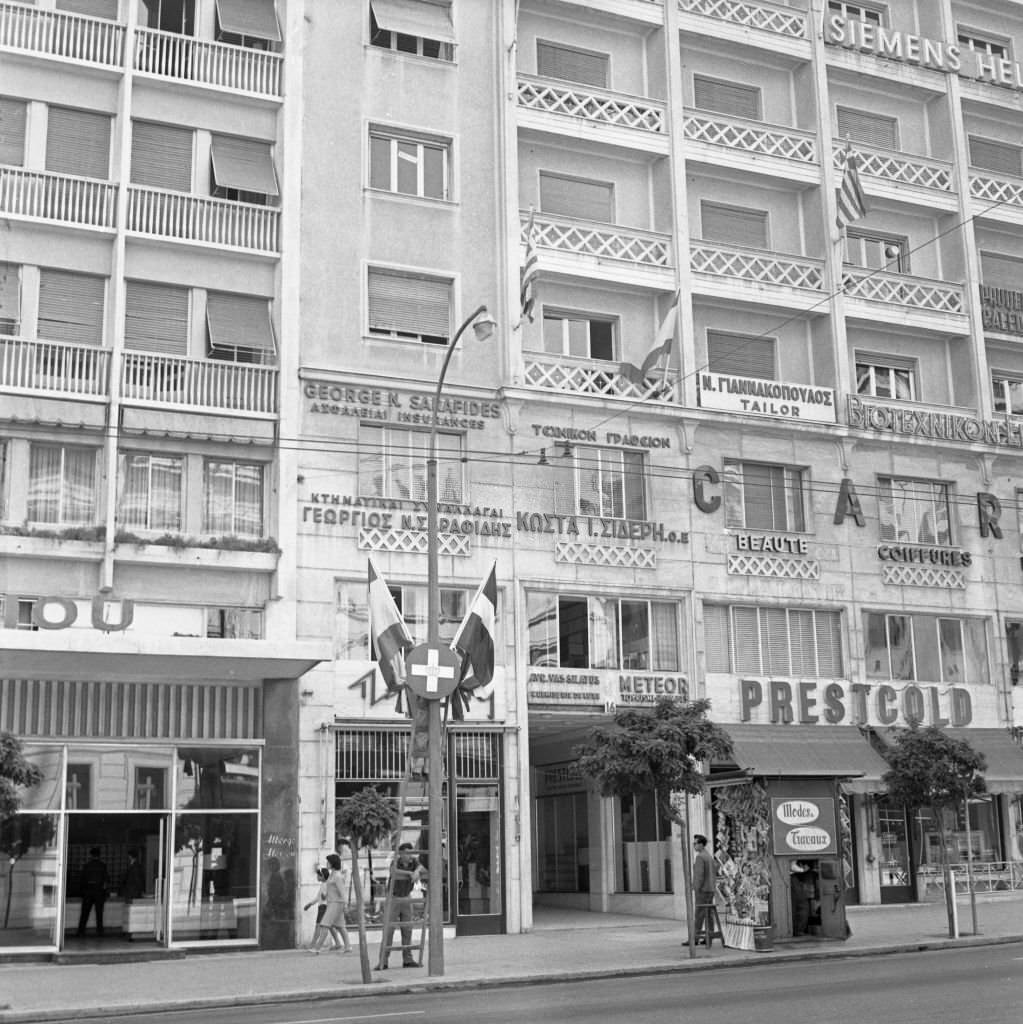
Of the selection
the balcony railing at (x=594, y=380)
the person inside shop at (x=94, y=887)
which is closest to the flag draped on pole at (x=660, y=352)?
the balcony railing at (x=594, y=380)

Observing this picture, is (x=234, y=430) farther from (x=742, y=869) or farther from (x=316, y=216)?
(x=742, y=869)

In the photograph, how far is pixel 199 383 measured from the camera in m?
29.5

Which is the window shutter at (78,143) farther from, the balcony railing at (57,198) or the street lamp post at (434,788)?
the street lamp post at (434,788)

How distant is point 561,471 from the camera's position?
3266 cm

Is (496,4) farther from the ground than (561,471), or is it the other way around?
(496,4)

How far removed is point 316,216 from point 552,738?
44.1 feet

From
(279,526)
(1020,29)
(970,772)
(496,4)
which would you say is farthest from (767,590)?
(1020,29)

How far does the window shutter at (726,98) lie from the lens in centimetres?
3709

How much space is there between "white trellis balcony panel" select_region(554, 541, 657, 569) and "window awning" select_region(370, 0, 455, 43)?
486 inches

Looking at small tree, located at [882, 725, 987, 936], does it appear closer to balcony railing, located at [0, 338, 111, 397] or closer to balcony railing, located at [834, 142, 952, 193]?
balcony railing, located at [834, 142, 952, 193]

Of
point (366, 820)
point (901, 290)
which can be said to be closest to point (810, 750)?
point (366, 820)

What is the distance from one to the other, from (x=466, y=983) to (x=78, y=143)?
1920cm

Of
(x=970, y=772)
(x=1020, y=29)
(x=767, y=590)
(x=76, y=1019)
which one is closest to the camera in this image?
(x=76, y=1019)

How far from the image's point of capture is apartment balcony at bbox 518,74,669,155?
33969mm
